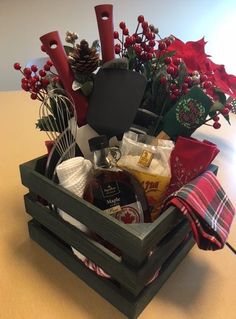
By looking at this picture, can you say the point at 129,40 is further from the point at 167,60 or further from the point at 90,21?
the point at 90,21

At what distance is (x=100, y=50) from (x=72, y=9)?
1684 mm

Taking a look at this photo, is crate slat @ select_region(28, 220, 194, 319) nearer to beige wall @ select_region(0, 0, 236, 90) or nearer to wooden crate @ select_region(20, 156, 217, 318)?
wooden crate @ select_region(20, 156, 217, 318)

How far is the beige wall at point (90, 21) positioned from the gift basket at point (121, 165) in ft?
5.29

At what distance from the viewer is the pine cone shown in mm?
499

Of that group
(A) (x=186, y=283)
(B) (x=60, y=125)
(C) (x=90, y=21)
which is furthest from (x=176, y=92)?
(C) (x=90, y=21)

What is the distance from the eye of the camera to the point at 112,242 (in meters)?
0.42

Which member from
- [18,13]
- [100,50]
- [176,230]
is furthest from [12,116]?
[18,13]

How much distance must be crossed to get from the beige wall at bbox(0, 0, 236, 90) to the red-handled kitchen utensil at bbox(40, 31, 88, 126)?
162 cm

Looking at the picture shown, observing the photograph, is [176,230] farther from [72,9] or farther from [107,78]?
[72,9]

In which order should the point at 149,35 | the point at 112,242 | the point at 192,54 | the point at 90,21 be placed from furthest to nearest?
1. the point at 90,21
2. the point at 192,54
3. the point at 149,35
4. the point at 112,242

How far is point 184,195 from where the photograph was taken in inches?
17.5

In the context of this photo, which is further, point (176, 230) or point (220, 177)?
point (220, 177)

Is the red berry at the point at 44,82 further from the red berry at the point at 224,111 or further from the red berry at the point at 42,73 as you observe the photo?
the red berry at the point at 224,111

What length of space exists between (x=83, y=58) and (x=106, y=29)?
66 millimetres
